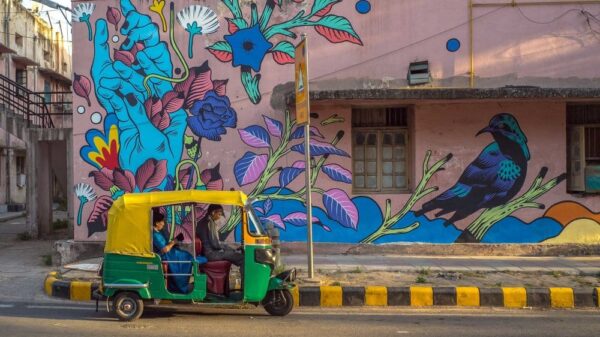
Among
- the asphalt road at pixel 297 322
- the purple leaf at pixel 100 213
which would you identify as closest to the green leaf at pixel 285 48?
the purple leaf at pixel 100 213

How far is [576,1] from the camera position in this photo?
34.6 feet

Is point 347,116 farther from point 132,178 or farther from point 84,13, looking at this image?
point 84,13

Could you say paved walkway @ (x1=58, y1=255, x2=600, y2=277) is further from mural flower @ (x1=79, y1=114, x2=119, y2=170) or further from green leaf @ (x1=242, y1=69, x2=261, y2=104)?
green leaf @ (x1=242, y1=69, x2=261, y2=104)

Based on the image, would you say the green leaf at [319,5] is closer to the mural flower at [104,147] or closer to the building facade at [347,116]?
the building facade at [347,116]

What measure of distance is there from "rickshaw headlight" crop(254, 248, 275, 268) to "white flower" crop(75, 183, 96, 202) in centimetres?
551

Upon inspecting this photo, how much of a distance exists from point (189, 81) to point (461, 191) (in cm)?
565

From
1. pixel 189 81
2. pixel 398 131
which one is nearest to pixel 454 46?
pixel 398 131

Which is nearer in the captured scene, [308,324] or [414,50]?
[308,324]

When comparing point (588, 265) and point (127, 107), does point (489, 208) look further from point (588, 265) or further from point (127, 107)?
point (127, 107)

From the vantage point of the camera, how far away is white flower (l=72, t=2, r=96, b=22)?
10.9 metres

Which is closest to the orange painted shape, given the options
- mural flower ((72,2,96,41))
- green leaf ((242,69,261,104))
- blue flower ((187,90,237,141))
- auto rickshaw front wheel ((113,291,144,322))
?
green leaf ((242,69,261,104))

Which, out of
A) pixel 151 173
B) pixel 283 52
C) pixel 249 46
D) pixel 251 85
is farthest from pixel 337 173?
pixel 151 173

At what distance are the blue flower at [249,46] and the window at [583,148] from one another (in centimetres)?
607

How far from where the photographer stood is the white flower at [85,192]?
10.9 m
